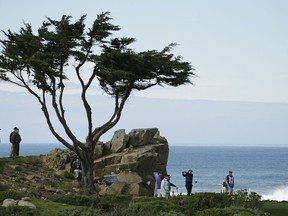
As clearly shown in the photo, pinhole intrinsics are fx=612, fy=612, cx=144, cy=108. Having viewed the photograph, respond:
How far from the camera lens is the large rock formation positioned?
37.5 meters

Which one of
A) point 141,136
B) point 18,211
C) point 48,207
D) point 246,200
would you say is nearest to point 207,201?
point 246,200

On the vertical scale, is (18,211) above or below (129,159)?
below

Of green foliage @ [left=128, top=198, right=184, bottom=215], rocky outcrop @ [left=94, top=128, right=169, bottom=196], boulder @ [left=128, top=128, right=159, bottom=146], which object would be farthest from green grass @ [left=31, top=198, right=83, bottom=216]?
boulder @ [left=128, top=128, right=159, bottom=146]

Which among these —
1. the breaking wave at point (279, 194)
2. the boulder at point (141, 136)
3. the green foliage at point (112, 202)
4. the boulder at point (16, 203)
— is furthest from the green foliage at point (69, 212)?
the breaking wave at point (279, 194)

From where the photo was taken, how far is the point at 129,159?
41.9m

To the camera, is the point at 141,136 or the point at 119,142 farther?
the point at 141,136

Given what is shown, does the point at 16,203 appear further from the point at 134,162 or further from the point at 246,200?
the point at 134,162

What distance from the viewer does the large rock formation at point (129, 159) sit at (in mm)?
37531

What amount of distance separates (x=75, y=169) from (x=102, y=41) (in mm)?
9638

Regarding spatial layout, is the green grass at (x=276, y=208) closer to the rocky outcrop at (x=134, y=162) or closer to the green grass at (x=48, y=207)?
the rocky outcrop at (x=134, y=162)

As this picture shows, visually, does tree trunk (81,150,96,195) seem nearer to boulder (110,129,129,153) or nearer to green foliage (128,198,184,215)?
boulder (110,129,129,153)

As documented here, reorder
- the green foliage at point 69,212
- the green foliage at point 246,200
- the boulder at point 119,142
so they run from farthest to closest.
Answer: the boulder at point 119,142 → the green foliage at point 246,200 → the green foliage at point 69,212

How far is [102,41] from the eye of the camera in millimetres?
35938

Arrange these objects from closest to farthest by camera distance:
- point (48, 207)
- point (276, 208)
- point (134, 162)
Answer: point (48, 207) → point (276, 208) → point (134, 162)
